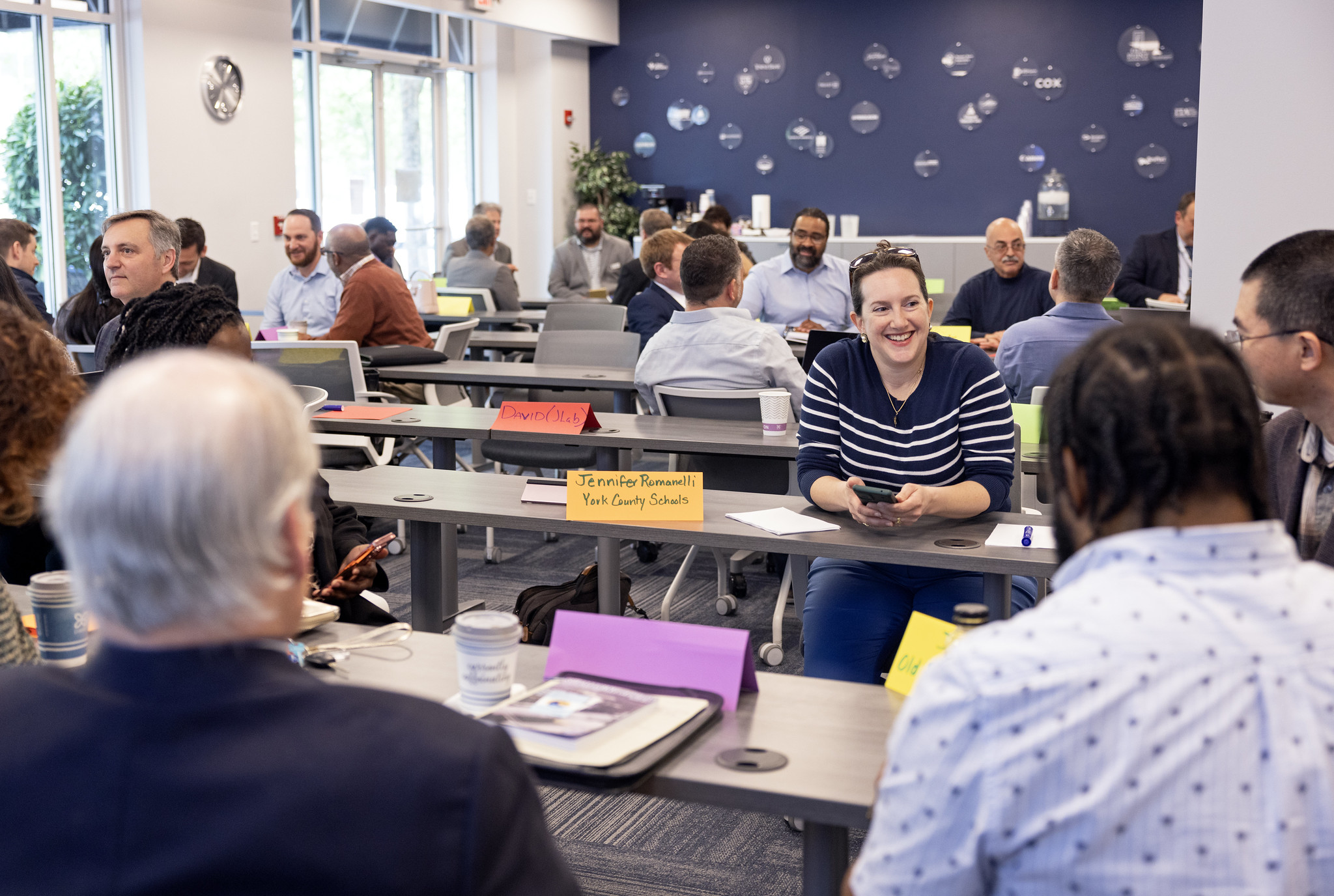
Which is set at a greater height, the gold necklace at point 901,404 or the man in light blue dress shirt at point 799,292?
the man in light blue dress shirt at point 799,292

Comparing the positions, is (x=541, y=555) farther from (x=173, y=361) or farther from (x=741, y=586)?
(x=173, y=361)

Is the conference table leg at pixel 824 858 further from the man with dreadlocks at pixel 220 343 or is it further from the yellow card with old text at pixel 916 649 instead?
the man with dreadlocks at pixel 220 343

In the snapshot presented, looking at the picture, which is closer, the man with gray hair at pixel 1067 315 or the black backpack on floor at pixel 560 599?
the black backpack on floor at pixel 560 599

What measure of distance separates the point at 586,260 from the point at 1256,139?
6597 mm

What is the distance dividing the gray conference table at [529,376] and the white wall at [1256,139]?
7.23 ft

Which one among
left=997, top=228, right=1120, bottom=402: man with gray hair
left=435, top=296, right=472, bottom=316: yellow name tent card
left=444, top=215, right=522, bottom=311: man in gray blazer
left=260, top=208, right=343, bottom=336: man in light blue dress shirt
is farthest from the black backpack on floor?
left=444, top=215, right=522, bottom=311: man in gray blazer

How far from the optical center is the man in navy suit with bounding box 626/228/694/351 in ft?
19.4

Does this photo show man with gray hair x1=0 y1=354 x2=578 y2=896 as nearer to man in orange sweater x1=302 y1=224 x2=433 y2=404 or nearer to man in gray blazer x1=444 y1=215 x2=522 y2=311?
man in orange sweater x1=302 y1=224 x2=433 y2=404

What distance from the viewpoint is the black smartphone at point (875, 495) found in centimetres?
255

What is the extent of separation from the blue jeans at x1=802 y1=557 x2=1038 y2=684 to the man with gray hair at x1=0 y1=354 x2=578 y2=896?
1.72 metres

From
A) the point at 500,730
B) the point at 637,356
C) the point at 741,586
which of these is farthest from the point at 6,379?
the point at 637,356

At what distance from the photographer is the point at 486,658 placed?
1.64 metres

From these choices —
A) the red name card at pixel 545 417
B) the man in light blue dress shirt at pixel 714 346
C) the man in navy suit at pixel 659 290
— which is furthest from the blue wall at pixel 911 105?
the red name card at pixel 545 417

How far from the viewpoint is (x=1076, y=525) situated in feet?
3.56
